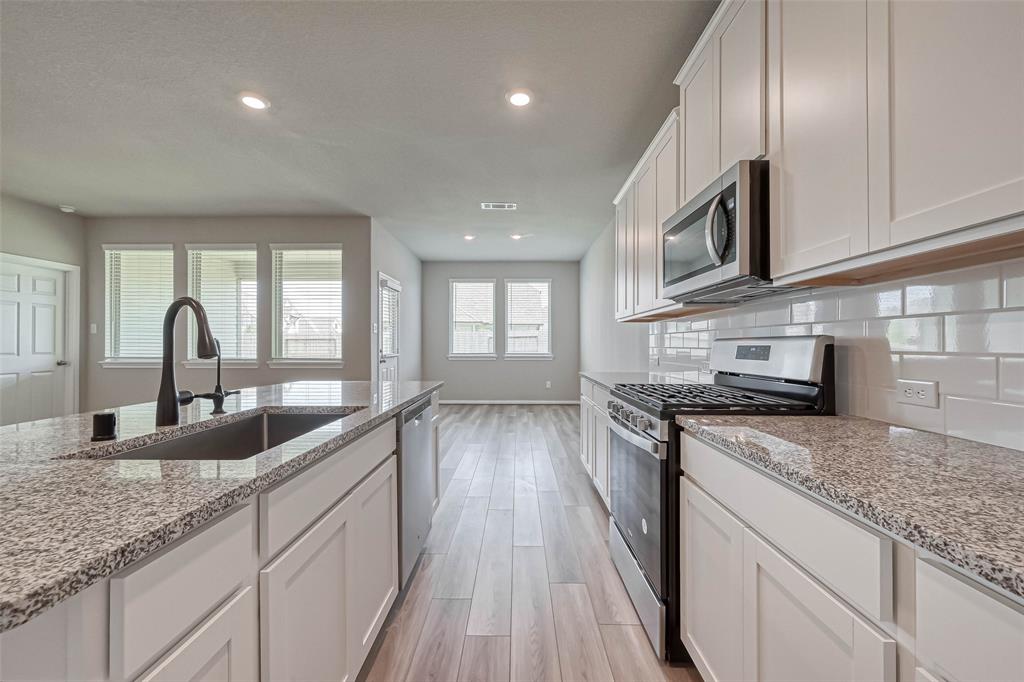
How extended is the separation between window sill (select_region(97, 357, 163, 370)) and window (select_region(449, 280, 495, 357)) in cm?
421

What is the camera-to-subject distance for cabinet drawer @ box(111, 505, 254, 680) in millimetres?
556

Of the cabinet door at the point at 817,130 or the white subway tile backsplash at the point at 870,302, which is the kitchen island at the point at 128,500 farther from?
the white subway tile backsplash at the point at 870,302

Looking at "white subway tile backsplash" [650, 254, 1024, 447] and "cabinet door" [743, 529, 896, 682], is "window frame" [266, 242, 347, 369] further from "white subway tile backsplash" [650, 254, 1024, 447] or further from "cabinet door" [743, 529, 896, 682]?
"cabinet door" [743, 529, 896, 682]

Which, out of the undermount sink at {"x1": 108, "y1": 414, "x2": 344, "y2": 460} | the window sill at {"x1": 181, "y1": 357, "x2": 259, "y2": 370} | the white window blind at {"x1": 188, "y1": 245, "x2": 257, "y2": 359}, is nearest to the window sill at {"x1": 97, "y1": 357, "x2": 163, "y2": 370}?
the window sill at {"x1": 181, "y1": 357, "x2": 259, "y2": 370}

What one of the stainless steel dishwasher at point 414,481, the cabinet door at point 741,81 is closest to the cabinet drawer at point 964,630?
the cabinet door at point 741,81

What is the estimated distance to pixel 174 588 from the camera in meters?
0.64

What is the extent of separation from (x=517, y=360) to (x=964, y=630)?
7.29m

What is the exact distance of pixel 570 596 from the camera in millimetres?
1988

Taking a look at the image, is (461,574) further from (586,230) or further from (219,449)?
(586,230)

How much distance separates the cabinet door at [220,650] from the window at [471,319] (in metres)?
7.03

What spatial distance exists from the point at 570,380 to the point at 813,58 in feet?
22.4

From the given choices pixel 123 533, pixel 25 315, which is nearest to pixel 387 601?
pixel 123 533

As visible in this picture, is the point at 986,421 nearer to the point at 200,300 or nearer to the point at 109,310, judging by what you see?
the point at 200,300

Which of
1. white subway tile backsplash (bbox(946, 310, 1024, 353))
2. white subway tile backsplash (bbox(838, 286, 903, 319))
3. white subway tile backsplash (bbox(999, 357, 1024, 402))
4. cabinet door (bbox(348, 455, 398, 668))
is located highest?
white subway tile backsplash (bbox(838, 286, 903, 319))
